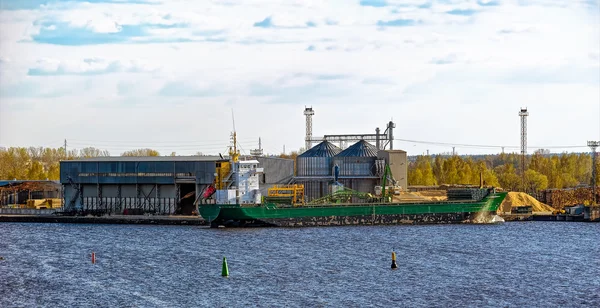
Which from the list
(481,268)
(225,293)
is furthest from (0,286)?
(481,268)

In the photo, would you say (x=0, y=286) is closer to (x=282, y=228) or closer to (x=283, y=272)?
(x=283, y=272)

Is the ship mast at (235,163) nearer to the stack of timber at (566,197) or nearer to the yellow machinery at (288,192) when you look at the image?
the yellow machinery at (288,192)

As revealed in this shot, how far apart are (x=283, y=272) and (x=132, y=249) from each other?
58.2 feet

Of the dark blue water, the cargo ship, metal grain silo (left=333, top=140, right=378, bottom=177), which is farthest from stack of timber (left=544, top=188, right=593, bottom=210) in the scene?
the dark blue water

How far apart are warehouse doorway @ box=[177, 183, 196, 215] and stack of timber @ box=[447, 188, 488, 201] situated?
96.3 feet

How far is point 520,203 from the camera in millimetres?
112250

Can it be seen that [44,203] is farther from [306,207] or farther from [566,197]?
[566,197]

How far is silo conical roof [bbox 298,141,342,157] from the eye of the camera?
394 ft

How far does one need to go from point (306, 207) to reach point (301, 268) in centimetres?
3378

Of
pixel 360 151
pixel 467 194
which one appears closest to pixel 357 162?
pixel 360 151

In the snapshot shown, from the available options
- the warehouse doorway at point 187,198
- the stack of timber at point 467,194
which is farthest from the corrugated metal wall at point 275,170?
the stack of timber at point 467,194

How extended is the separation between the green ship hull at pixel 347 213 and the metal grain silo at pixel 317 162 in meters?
24.7

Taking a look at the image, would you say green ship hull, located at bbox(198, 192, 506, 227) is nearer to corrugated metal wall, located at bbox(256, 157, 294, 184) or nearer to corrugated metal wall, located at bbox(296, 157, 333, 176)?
corrugated metal wall, located at bbox(256, 157, 294, 184)

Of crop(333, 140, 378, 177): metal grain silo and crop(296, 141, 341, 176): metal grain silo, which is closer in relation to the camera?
crop(333, 140, 378, 177): metal grain silo
